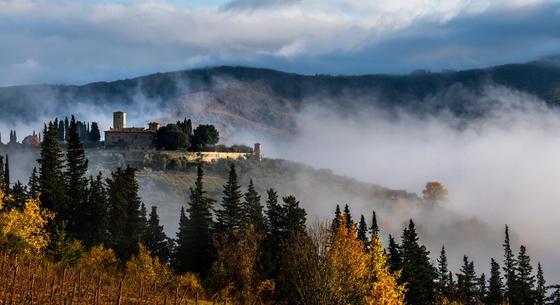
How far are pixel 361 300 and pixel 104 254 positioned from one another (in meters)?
28.5

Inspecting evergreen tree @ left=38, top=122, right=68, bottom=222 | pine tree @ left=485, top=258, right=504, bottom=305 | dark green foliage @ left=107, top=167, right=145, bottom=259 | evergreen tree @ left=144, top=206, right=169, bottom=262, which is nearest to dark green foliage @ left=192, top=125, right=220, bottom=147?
evergreen tree @ left=38, top=122, right=68, bottom=222

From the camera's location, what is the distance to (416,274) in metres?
81.0

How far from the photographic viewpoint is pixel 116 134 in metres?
194

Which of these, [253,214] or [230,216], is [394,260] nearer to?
[253,214]

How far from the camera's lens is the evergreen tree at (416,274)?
262 ft

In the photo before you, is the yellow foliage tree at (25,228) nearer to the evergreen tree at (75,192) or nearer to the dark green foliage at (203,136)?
the evergreen tree at (75,192)

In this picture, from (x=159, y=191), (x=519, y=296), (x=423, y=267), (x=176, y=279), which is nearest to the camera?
(x=176, y=279)

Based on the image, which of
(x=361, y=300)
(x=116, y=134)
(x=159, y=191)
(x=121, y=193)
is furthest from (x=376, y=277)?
(x=116, y=134)

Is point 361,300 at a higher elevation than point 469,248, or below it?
higher

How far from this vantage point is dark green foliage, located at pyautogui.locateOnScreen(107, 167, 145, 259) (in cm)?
7794

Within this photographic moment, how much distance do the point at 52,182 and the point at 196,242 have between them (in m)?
20.4

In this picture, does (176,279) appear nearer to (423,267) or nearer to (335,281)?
(335,281)

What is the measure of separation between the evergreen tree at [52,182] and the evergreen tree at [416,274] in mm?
42546

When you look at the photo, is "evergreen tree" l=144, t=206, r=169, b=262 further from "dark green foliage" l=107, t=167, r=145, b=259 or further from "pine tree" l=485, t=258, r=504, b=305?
"pine tree" l=485, t=258, r=504, b=305
